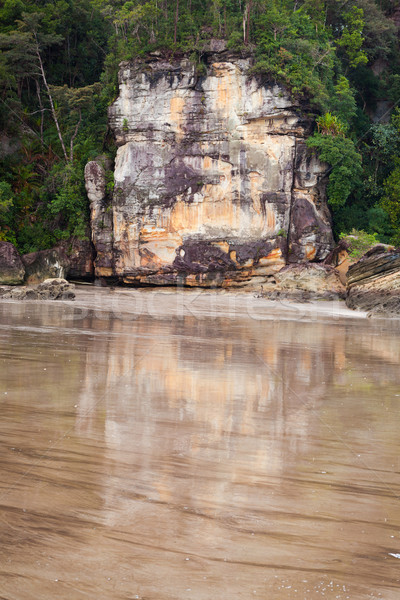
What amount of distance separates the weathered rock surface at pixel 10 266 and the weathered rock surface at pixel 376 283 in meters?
14.7

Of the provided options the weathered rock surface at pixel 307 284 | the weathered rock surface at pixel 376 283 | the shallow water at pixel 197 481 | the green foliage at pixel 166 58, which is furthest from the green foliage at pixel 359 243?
the shallow water at pixel 197 481

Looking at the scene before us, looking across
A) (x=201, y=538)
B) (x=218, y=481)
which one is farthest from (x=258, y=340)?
(x=201, y=538)

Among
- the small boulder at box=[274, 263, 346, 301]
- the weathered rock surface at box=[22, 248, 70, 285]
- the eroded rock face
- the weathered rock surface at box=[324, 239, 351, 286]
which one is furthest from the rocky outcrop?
the weathered rock surface at box=[324, 239, 351, 286]

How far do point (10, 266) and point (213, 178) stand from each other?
10325mm

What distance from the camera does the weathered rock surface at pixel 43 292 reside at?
20.6 meters

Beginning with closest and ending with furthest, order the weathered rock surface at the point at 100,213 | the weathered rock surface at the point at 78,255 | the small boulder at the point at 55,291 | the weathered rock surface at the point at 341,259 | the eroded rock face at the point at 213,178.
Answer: the small boulder at the point at 55,291 → the weathered rock surface at the point at 341,259 → the eroded rock face at the point at 213,178 → the weathered rock surface at the point at 100,213 → the weathered rock surface at the point at 78,255

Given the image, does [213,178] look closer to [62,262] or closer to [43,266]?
[62,262]

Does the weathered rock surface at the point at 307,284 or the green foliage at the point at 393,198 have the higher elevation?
the green foliage at the point at 393,198

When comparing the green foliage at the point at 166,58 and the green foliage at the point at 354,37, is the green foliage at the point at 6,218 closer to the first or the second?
the green foliage at the point at 166,58

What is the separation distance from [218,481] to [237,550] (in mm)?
844

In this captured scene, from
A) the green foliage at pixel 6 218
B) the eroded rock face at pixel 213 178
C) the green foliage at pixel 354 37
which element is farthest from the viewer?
the green foliage at pixel 354 37

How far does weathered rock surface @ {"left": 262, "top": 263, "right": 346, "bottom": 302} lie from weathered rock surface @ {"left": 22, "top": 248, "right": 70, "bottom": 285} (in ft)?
33.7

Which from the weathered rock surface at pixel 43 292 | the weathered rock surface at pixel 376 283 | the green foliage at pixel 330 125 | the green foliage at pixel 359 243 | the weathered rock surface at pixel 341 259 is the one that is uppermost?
the green foliage at pixel 330 125

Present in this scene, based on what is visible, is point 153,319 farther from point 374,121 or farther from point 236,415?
point 374,121
